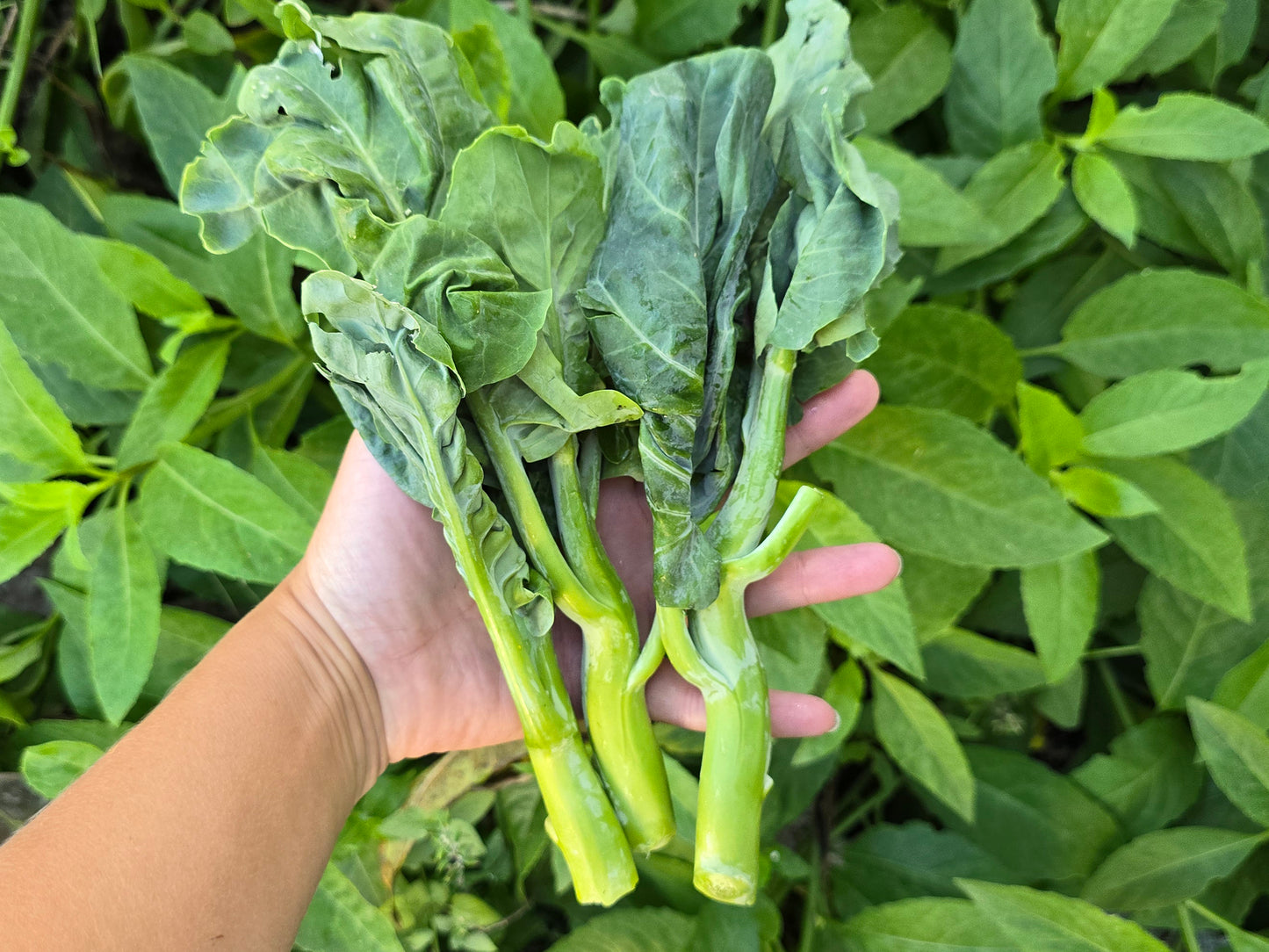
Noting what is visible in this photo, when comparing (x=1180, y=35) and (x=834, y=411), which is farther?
(x=1180, y=35)

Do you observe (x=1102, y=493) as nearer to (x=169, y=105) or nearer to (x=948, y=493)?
(x=948, y=493)

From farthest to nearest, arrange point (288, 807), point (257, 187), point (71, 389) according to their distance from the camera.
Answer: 1. point (71, 389)
2. point (288, 807)
3. point (257, 187)

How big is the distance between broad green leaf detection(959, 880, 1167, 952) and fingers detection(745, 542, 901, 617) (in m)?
0.47

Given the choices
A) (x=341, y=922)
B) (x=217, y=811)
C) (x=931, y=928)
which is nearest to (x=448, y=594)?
(x=217, y=811)

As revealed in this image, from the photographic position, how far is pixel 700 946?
54.4 inches

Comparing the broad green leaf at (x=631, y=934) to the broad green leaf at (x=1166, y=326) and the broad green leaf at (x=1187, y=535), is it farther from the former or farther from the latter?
the broad green leaf at (x=1166, y=326)

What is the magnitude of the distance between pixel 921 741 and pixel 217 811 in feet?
3.74

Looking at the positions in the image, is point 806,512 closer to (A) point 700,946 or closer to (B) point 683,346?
(B) point 683,346

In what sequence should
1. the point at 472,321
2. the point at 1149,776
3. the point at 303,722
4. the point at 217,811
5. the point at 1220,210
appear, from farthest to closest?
the point at 1149,776, the point at 1220,210, the point at 303,722, the point at 217,811, the point at 472,321

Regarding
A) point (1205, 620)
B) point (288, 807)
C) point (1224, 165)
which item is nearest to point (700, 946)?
point (288, 807)

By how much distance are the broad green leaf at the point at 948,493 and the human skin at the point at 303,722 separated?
0.08 meters

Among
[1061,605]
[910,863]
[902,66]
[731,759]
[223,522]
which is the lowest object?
[910,863]

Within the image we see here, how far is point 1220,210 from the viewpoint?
1.50 m

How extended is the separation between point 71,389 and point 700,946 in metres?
1.46
